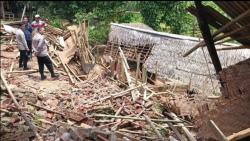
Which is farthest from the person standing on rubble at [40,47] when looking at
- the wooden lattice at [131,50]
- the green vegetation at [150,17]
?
the green vegetation at [150,17]

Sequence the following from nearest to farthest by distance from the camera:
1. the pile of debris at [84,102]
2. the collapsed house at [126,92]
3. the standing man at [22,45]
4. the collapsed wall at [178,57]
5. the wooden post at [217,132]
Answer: the wooden post at [217,132]
the collapsed house at [126,92]
the pile of debris at [84,102]
the standing man at [22,45]
the collapsed wall at [178,57]

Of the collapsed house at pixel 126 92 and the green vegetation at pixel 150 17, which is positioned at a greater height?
the green vegetation at pixel 150 17

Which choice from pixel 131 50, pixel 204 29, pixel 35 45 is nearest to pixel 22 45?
pixel 35 45

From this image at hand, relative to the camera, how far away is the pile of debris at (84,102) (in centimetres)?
917

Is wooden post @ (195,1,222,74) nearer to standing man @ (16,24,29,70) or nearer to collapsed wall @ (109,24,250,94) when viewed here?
collapsed wall @ (109,24,250,94)

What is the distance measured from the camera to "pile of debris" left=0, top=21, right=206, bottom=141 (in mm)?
9172

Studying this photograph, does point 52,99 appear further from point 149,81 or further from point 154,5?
point 154,5

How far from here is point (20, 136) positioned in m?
8.80

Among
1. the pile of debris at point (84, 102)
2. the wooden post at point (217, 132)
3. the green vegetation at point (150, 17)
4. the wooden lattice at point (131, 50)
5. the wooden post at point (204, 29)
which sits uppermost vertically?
the wooden post at point (204, 29)

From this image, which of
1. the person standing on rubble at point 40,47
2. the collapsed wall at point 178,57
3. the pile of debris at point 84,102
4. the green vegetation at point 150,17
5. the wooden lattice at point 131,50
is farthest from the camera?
the green vegetation at point 150,17

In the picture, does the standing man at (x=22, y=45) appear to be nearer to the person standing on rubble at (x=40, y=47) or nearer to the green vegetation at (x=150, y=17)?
the person standing on rubble at (x=40, y=47)

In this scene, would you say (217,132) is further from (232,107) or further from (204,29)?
(204,29)

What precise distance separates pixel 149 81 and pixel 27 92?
579 centimetres

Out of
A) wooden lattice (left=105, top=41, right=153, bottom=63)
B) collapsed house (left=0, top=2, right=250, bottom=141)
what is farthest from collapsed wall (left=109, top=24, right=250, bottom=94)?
wooden lattice (left=105, top=41, right=153, bottom=63)
